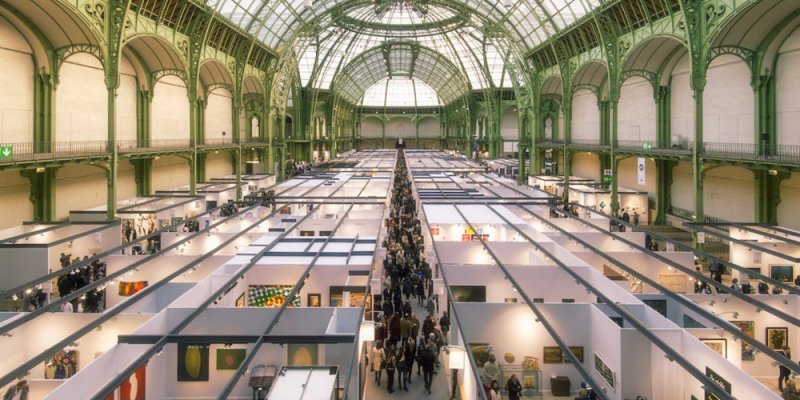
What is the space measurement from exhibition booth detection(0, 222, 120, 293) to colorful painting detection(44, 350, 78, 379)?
801cm

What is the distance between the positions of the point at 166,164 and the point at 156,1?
1421cm

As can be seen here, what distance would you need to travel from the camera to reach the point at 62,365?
41.4 feet

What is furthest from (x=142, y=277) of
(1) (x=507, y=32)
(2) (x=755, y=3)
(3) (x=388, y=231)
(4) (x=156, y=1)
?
(1) (x=507, y=32)

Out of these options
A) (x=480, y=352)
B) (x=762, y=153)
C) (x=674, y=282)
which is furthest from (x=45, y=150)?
(x=762, y=153)

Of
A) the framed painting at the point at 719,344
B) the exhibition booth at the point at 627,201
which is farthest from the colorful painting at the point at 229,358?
the exhibition booth at the point at 627,201

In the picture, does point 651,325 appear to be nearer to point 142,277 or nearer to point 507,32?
point 142,277

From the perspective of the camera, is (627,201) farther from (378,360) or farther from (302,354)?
(302,354)

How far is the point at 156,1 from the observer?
106 ft

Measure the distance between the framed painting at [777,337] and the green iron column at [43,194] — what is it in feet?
102

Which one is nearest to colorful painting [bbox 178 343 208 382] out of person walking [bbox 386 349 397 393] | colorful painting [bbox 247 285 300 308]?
person walking [bbox 386 349 397 393]

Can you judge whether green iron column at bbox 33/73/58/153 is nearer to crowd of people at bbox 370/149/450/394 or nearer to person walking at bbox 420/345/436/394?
crowd of people at bbox 370/149/450/394

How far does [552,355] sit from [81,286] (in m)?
16.7

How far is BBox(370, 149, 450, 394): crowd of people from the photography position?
13.8 meters

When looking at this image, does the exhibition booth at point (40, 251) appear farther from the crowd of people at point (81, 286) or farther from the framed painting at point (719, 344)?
the framed painting at point (719, 344)
